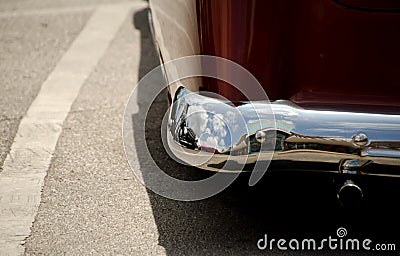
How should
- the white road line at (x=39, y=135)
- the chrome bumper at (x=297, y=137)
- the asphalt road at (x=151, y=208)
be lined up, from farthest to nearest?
the white road line at (x=39, y=135) → the asphalt road at (x=151, y=208) → the chrome bumper at (x=297, y=137)

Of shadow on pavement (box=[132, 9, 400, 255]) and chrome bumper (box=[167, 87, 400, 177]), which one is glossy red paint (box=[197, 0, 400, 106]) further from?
shadow on pavement (box=[132, 9, 400, 255])

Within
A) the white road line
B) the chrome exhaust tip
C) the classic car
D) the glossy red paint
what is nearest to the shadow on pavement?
the chrome exhaust tip

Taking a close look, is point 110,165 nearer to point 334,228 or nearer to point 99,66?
point 334,228

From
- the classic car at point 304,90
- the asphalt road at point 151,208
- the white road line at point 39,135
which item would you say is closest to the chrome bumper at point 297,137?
the classic car at point 304,90

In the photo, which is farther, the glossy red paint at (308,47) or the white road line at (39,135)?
the white road line at (39,135)

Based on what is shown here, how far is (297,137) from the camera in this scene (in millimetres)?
2174

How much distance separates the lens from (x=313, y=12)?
→ 2.21 m

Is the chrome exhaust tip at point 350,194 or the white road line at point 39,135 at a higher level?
the chrome exhaust tip at point 350,194

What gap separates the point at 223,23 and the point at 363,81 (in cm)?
54

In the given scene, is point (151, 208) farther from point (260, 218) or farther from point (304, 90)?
point (304, 90)

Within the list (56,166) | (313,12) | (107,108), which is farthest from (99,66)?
(313,12)

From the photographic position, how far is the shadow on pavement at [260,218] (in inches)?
101
